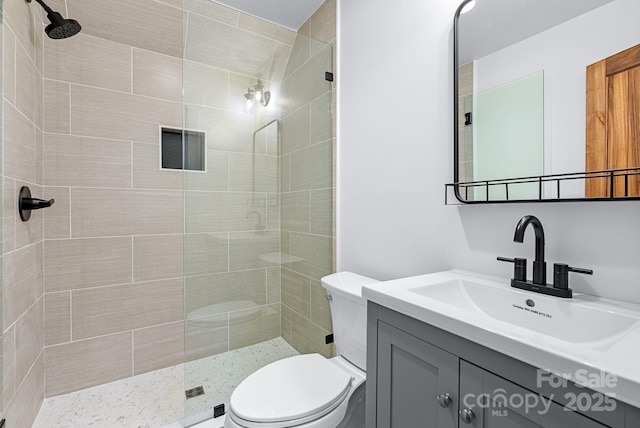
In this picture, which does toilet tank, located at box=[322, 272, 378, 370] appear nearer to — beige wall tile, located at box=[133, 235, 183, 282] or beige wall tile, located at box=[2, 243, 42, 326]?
beige wall tile, located at box=[133, 235, 183, 282]

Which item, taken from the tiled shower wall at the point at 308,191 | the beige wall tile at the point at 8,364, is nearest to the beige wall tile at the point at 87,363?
the beige wall tile at the point at 8,364

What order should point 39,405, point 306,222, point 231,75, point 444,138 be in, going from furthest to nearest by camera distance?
point 306,222 < point 39,405 < point 231,75 < point 444,138

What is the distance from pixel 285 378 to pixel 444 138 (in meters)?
1.17

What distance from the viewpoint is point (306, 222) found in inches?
72.1

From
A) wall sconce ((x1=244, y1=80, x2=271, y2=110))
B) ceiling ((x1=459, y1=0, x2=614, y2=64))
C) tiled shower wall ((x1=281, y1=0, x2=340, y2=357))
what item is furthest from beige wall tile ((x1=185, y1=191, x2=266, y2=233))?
ceiling ((x1=459, y1=0, x2=614, y2=64))

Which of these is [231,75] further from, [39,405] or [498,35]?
[39,405]

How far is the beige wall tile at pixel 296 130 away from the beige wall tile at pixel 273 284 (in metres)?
0.66

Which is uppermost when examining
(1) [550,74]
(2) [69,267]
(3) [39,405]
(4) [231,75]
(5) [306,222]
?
(4) [231,75]

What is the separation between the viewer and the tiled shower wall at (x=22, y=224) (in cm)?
126

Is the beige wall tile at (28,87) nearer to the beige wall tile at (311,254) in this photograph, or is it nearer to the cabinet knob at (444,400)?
the beige wall tile at (311,254)

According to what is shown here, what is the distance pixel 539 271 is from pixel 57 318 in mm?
2392

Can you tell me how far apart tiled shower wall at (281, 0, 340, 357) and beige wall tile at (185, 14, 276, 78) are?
0.21 m

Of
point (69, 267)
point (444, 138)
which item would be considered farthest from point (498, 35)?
point (69, 267)

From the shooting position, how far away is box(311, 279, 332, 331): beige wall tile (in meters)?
1.83
